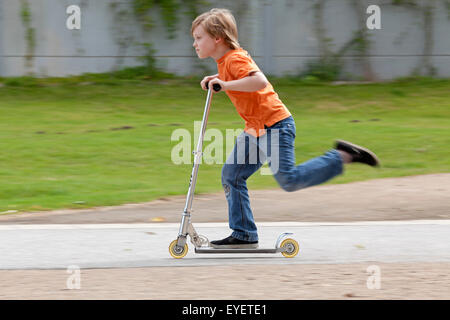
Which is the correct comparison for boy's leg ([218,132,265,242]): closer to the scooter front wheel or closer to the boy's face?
the scooter front wheel

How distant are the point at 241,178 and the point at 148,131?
273 inches

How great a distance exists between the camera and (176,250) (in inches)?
212

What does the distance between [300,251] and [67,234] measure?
192cm

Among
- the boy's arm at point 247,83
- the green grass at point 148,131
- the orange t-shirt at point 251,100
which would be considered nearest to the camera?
the boy's arm at point 247,83

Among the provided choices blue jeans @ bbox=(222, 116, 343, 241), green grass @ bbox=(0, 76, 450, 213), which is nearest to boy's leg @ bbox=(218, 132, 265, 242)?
blue jeans @ bbox=(222, 116, 343, 241)

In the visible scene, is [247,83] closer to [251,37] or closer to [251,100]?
[251,100]

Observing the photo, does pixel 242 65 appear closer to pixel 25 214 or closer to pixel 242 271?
pixel 242 271

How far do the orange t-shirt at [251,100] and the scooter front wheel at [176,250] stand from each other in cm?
94

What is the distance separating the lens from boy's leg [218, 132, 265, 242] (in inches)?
209

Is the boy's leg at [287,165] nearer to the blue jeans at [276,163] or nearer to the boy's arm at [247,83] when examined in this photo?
the blue jeans at [276,163]

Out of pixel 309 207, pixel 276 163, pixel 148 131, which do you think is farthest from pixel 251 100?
pixel 148 131

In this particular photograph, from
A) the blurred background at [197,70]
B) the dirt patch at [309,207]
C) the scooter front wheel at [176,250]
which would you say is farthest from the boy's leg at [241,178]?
the blurred background at [197,70]

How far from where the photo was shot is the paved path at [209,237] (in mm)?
5359

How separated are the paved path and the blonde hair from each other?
154cm
